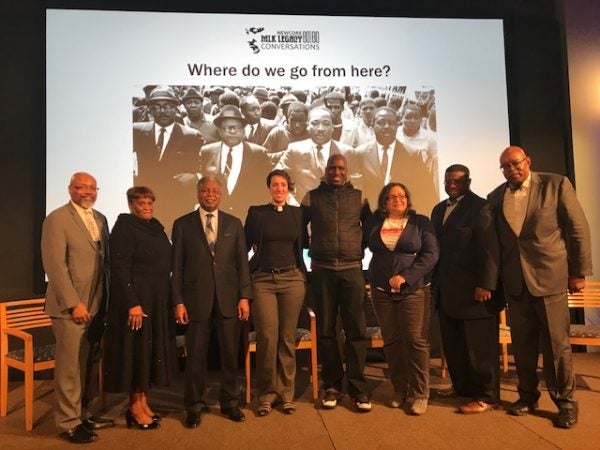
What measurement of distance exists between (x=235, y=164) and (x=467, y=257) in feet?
6.85

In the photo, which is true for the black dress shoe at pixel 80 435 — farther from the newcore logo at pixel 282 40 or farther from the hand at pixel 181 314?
the newcore logo at pixel 282 40

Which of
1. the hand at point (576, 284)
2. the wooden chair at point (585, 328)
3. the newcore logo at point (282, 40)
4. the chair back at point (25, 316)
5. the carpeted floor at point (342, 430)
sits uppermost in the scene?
the newcore logo at point (282, 40)

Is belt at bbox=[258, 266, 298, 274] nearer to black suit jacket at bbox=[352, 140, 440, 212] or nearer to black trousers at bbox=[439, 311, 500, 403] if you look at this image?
black trousers at bbox=[439, 311, 500, 403]

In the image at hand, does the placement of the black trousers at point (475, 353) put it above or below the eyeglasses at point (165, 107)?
below

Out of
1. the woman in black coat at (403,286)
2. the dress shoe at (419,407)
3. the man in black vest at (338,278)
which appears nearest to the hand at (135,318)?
the man in black vest at (338,278)

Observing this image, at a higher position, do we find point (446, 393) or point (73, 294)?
point (73, 294)

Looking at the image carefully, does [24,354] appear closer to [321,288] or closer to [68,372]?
[68,372]

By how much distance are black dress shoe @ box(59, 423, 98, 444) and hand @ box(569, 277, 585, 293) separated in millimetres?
2869

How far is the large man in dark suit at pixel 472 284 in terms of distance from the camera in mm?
2941

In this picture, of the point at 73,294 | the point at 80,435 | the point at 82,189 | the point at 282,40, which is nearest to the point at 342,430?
the point at 80,435

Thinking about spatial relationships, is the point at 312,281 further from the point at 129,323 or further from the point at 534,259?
the point at 534,259

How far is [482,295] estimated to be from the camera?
296 cm

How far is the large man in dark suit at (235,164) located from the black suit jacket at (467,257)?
172 centimetres

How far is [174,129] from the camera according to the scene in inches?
161
